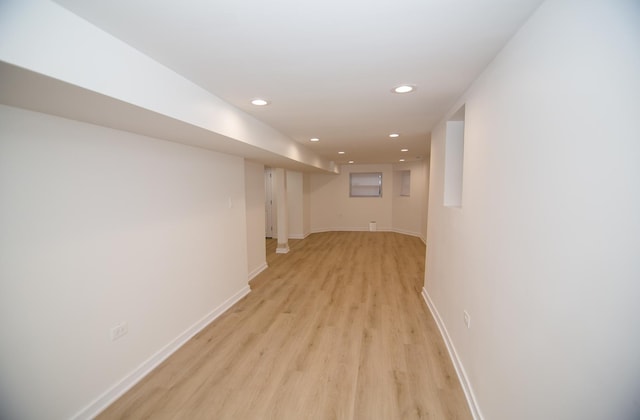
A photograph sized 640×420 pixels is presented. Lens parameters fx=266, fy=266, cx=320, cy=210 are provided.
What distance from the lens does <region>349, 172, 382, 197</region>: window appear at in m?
9.26

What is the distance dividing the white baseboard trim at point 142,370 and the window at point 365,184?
6.79 meters

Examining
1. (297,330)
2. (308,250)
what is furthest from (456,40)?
(308,250)

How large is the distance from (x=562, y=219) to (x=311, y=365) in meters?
2.14

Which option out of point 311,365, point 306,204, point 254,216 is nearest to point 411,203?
point 306,204

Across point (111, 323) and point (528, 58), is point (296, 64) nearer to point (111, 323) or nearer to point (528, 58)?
point (528, 58)

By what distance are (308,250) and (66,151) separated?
535 cm

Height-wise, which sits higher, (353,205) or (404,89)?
(404,89)

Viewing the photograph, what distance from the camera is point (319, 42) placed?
55.2 inches

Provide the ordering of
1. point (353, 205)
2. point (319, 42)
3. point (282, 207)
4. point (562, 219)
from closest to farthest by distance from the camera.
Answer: point (562, 219)
point (319, 42)
point (282, 207)
point (353, 205)

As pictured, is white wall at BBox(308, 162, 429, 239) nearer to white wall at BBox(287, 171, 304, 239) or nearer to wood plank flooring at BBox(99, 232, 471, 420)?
white wall at BBox(287, 171, 304, 239)

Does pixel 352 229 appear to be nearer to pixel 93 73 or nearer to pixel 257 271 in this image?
pixel 257 271

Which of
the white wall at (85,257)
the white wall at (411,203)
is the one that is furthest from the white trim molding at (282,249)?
the white wall at (411,203)

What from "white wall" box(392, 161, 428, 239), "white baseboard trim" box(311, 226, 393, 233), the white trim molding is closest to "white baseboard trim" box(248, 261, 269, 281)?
the white trim molding

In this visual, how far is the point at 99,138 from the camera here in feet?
6.10
